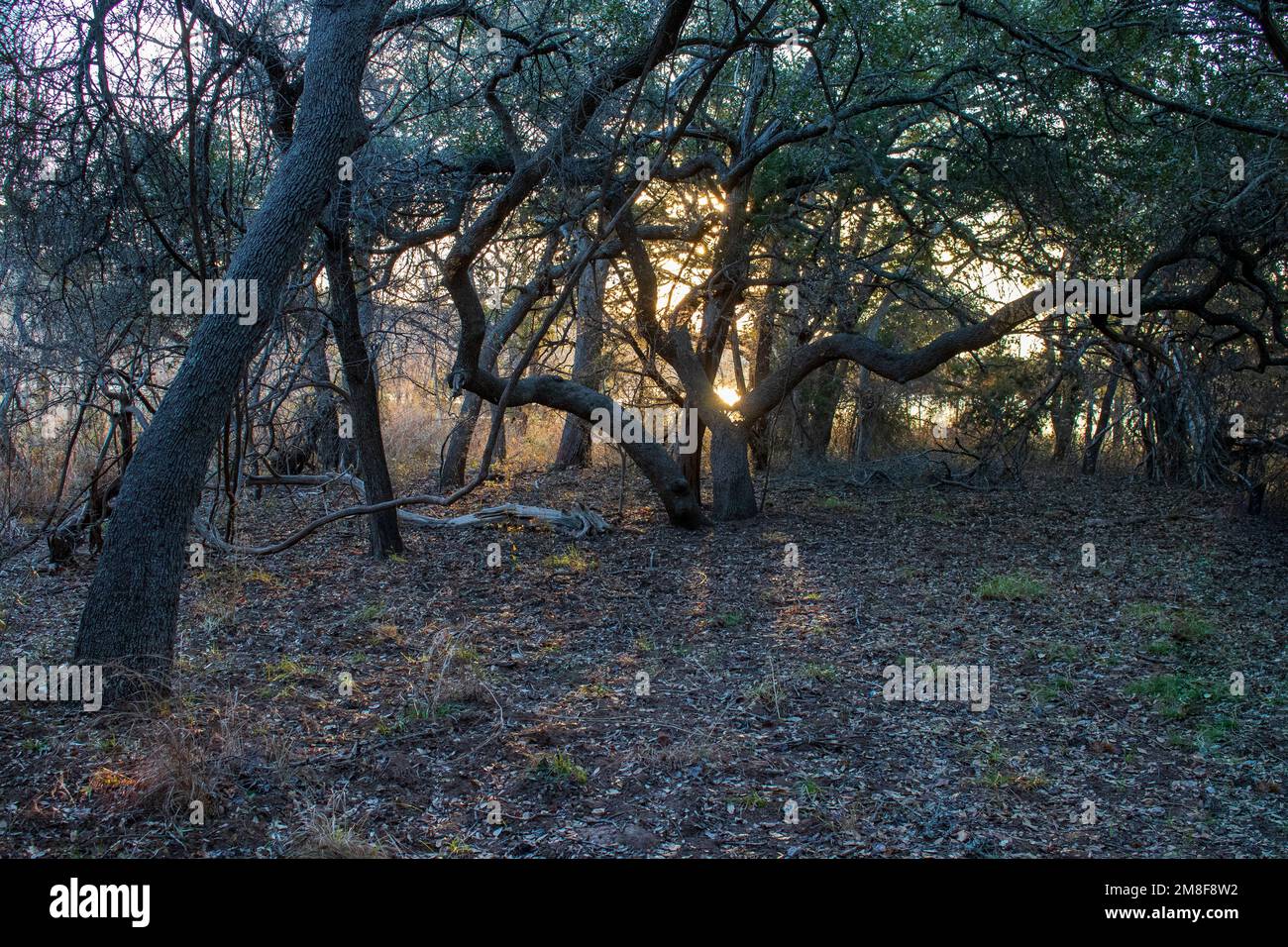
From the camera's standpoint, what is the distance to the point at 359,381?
27.7ft

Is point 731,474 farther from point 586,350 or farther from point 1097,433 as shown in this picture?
point 1097,433

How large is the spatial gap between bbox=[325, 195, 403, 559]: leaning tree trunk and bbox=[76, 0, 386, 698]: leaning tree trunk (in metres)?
2.23

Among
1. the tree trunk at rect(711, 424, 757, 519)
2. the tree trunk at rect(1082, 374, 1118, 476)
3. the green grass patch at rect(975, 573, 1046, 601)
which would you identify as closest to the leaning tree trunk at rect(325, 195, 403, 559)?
the tree trunk at rect(711, 424, 757, 519)

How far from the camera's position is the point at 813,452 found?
16.4m

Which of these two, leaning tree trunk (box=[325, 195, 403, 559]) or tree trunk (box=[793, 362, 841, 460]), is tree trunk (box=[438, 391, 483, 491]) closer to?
leaning tree trunk (box=[325, 195, 403, 559])

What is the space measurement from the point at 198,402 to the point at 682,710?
2992mm

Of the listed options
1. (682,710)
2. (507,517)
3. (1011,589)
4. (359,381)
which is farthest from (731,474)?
(682,710)

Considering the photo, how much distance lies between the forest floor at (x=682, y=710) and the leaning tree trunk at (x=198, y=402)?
0.40 metres

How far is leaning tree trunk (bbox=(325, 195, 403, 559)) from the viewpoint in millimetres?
7570

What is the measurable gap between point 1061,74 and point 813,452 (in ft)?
28.7

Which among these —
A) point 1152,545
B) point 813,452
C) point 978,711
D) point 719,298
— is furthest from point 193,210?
point 813,452
